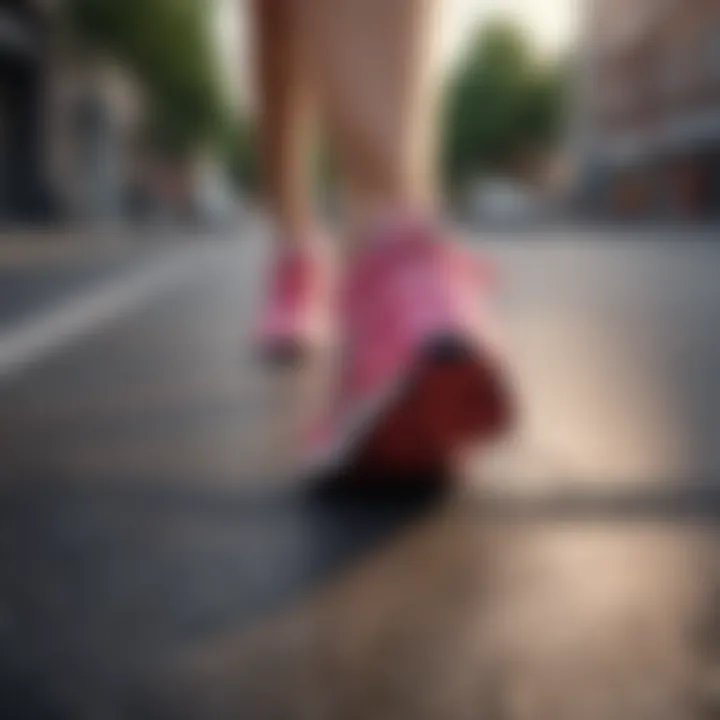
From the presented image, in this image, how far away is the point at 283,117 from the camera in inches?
91.9

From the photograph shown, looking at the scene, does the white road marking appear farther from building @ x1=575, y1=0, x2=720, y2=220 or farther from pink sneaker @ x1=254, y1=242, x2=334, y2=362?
building @ x1=575, y1=0, x2=720, y2=220

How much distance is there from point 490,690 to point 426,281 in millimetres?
585

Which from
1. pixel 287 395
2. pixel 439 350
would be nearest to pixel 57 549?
pixel 439 350

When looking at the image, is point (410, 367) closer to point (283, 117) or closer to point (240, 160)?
point (283, 117)

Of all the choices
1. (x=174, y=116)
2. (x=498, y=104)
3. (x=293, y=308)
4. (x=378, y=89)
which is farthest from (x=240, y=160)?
(x=378, y=89)

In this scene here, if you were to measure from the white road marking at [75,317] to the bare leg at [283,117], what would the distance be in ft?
1.56

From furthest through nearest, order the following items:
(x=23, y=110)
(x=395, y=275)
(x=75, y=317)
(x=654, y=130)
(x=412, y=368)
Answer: (x=654, y=130)
(x=23, y=110)
(x=75, y=317)
(x=395, y=275)
(x=412, y=368)

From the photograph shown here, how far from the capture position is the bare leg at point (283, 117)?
86.0 inches

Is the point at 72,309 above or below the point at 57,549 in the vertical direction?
below

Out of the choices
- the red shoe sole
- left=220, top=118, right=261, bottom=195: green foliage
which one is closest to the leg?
the red shoe sole

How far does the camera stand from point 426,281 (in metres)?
1.39

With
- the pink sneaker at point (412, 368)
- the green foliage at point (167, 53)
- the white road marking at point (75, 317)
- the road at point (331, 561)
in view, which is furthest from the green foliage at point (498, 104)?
the pink sneaker at point (412, 368)

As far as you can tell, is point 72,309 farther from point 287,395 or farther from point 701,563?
point 701,563

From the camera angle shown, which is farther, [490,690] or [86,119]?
[86,119]
